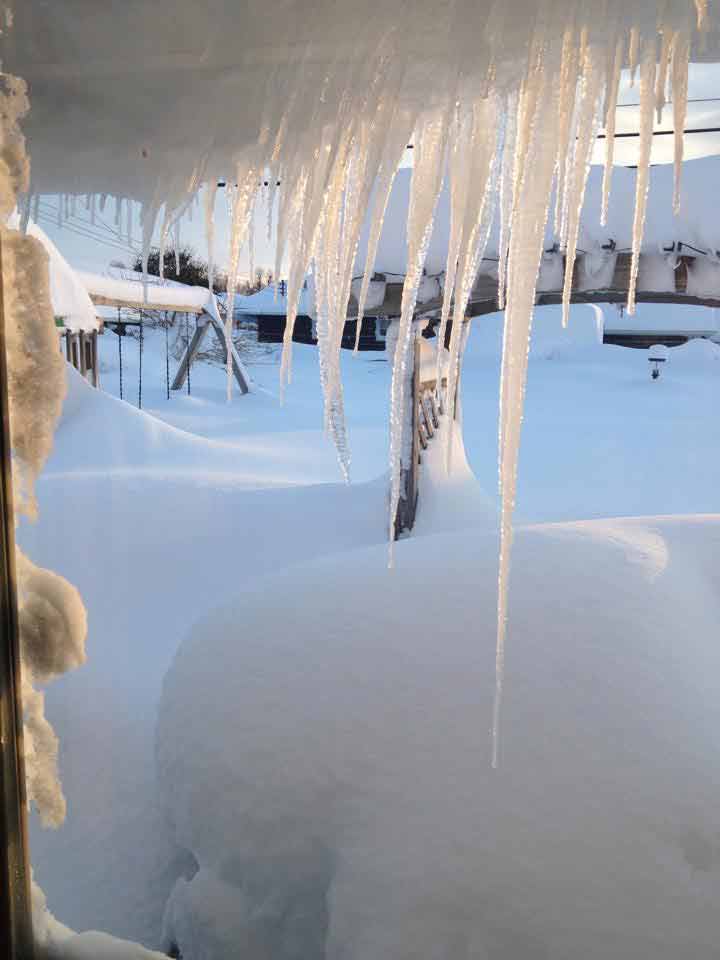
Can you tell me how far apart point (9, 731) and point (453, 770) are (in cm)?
103

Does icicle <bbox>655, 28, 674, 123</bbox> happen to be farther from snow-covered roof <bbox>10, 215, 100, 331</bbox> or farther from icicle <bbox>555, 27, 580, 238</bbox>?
snow-covered roof <bbox>10, 215, 100, 331</bbox>

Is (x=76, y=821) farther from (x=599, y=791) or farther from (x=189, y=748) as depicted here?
(x=599, y=791)

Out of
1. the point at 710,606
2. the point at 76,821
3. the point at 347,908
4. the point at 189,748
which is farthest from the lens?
the point at 76,821

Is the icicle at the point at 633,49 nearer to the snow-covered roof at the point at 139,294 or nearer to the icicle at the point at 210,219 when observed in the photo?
the icicle at the point at 210,219

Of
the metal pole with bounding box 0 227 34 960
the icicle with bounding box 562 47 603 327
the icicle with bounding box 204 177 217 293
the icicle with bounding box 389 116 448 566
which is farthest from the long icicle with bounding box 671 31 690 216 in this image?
the metal pole with bounding box 0 227 34 960

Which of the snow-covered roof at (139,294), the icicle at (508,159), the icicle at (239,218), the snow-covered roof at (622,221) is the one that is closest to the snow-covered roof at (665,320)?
the snow-covered roof at (139,294)

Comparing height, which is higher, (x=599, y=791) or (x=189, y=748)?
(x=599, y=791)

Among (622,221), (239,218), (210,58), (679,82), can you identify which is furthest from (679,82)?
(622,221)

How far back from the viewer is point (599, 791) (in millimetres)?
1633

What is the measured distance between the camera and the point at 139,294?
12.0 metres

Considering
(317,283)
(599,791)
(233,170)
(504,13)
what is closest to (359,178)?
(233,170)

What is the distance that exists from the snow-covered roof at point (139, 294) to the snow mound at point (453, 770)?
926 cm

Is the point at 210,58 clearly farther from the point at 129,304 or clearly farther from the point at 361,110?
the point at 129,304

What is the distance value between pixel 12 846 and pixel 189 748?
0.74m
